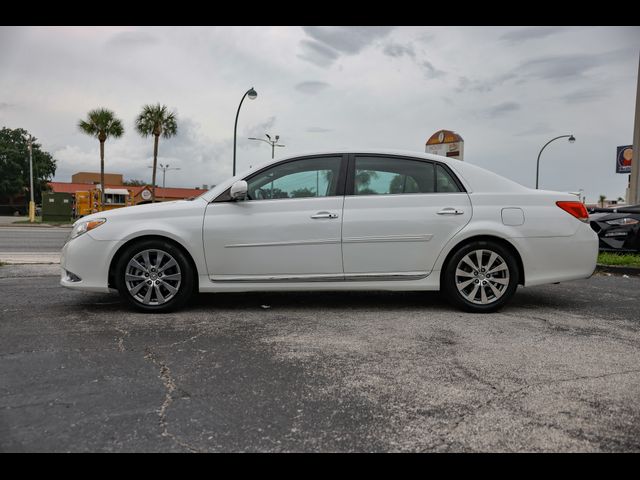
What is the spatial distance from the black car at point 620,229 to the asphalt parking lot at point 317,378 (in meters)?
4.81

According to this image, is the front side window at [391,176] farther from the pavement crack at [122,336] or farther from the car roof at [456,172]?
the pavement crack at [122,336]

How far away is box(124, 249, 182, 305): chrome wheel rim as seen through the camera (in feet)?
15.6

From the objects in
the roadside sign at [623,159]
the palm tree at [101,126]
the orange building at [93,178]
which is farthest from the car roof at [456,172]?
the orange building at [93,178]

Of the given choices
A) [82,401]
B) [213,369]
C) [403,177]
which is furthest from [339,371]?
[403,177]

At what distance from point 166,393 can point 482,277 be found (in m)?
3.25

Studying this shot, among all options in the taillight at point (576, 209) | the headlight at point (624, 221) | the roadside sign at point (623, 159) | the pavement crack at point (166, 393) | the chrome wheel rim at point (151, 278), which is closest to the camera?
the pavement crack at point (166, 393)

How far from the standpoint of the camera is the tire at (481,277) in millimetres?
Answer: 4859

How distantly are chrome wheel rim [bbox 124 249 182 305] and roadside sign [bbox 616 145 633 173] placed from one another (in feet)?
85.6

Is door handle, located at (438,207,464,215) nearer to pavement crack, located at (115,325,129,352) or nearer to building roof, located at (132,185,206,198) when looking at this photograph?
pavement crack, located at (115,325,129,352)

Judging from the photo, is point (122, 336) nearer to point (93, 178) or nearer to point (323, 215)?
point (323, 215)

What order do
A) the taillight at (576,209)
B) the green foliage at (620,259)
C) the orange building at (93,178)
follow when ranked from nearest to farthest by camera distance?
the taillight at (576,209) → the green foliage at (620,259) → the orange building at (93,178)

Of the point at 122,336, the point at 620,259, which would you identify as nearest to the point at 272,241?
the point at 122,336
